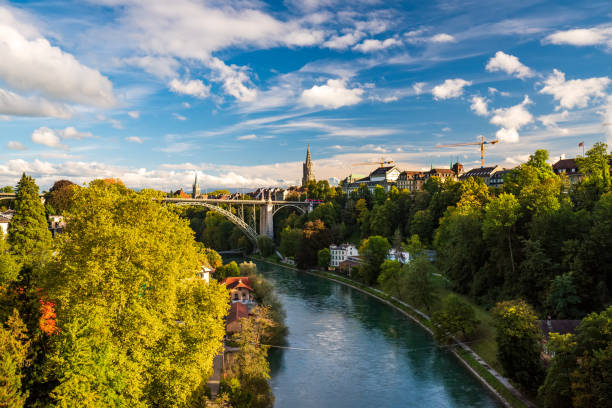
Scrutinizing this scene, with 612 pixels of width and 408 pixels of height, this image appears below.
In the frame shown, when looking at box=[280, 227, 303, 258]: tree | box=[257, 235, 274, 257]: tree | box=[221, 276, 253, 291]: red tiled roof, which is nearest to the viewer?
box=[221, 276, 253, 291]: red tiled roof

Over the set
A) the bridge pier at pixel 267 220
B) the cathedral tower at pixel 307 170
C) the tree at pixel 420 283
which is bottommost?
the tree at pixel 420 283

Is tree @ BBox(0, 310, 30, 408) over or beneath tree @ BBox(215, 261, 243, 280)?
over

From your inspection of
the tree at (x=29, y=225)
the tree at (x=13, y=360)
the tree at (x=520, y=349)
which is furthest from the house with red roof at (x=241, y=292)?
the tree at (x=13, y=360)

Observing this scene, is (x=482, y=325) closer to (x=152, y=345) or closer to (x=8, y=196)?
(x=152, y=345)

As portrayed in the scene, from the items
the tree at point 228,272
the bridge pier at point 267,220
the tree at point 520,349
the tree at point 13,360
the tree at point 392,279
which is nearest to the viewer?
Answer: the tree at point 13,360

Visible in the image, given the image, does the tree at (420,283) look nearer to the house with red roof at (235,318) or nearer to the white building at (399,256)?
the house with red roof at (235,318)

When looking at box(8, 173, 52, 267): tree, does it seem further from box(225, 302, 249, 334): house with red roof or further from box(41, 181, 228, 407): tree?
A: box(41, 181, 228, 407): tree

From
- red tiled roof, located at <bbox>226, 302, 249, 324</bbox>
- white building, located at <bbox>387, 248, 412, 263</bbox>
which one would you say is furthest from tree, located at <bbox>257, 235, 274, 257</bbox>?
red tiled roof, located at <bbox>226, 302, 249, 324</bbox>
